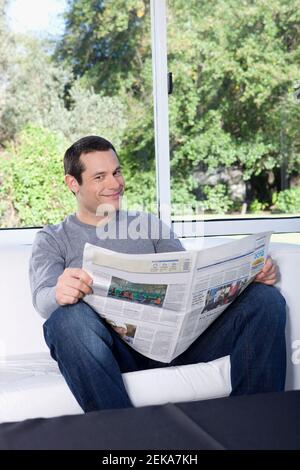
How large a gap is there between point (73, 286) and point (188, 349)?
46 centimetres

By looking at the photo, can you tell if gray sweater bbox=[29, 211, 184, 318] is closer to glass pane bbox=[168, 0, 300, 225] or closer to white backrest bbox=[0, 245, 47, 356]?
white backrest bbox=[0, 245, 47, 356]

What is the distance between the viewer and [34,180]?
348cm

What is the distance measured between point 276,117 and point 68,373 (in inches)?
99.7

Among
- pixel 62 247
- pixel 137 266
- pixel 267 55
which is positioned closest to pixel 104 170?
pixel 62 247

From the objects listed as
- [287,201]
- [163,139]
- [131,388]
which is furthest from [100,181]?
A: [287,201]

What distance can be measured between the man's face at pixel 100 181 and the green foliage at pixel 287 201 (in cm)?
196

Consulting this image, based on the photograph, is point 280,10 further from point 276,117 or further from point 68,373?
point 68,373

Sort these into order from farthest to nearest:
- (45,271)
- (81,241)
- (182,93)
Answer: (182,93) → (81,241) → (45,271)

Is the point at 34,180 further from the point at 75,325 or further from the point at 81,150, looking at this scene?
the point at 75,325

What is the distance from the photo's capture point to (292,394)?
116 cm

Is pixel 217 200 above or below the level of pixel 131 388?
above

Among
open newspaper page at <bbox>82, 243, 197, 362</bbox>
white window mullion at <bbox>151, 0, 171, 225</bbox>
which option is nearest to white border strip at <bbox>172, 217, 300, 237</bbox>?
white window mullion at <bbox>151, 0, 171, 225</bbox>
